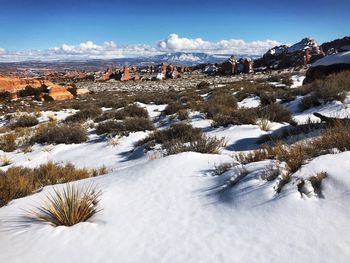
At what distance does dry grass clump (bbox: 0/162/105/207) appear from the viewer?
557 centimetres

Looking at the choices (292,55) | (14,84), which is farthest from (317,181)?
(292,55)

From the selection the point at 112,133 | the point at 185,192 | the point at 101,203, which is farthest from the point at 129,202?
the point at 112,133

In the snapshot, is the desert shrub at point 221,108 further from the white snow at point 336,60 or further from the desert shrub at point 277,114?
the white snow at point 336,60

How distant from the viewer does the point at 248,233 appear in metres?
3.51

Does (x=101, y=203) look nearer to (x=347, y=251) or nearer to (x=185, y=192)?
(x=185, y=192)

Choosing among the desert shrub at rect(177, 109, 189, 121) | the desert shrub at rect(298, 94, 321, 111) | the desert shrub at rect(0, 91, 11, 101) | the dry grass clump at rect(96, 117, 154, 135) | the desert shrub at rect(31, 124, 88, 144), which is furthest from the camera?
the desert shrub at rect(0, 91, 11, 101)

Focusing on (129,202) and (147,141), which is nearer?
(129,202)

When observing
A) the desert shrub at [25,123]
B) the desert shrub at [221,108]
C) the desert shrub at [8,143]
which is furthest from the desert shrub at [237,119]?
the desert shrub at [25,123]

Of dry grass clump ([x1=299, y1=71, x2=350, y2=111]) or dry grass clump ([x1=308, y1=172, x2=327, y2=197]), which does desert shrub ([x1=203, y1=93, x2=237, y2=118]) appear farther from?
dry grass clump ([x1=308, y1=172, x2=327, y2=197])

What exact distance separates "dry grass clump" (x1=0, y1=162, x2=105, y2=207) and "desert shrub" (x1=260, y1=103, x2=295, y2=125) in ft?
21.0

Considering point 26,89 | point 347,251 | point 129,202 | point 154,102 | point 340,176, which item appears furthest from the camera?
point 26,89

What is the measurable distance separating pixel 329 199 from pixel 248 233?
40.1 inches

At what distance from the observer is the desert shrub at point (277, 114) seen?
1096 centimetres

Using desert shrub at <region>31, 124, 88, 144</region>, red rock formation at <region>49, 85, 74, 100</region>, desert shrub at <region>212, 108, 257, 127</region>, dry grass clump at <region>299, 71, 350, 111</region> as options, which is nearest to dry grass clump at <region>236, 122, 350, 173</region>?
desert shrub at <region>212, 108, 257, 127</region>
